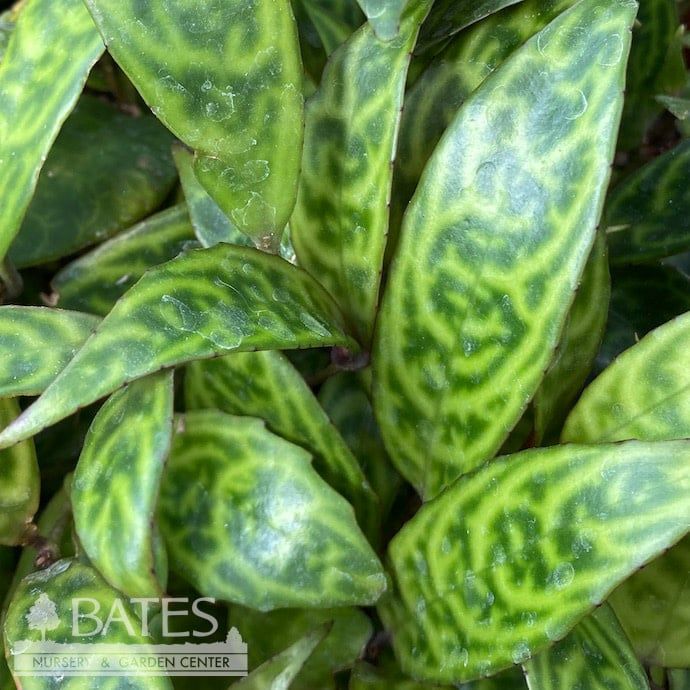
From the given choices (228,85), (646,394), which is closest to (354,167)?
(228,85)

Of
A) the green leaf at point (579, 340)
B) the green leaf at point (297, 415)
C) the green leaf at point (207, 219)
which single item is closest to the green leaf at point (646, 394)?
the green leaf at point (579, 340)

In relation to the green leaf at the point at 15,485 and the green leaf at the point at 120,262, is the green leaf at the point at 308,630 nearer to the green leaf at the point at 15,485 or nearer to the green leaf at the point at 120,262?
the green leaf at the point at 15,485

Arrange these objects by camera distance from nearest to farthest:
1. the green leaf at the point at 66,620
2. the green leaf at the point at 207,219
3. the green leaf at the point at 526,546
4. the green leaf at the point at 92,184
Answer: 1. the green leaf at the point at 526,546
2. the green leaf at the point at 66,620
3. the green leaf at the point at 207,219
4. the green leaf at the point at 92,184

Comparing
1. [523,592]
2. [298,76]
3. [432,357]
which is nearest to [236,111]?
[298,76]

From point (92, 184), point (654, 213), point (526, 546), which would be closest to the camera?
point (526, 546)

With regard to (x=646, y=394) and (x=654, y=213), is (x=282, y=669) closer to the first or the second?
(x=646, y=394)

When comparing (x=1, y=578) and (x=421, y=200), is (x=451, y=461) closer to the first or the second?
(x=421, y=200)
